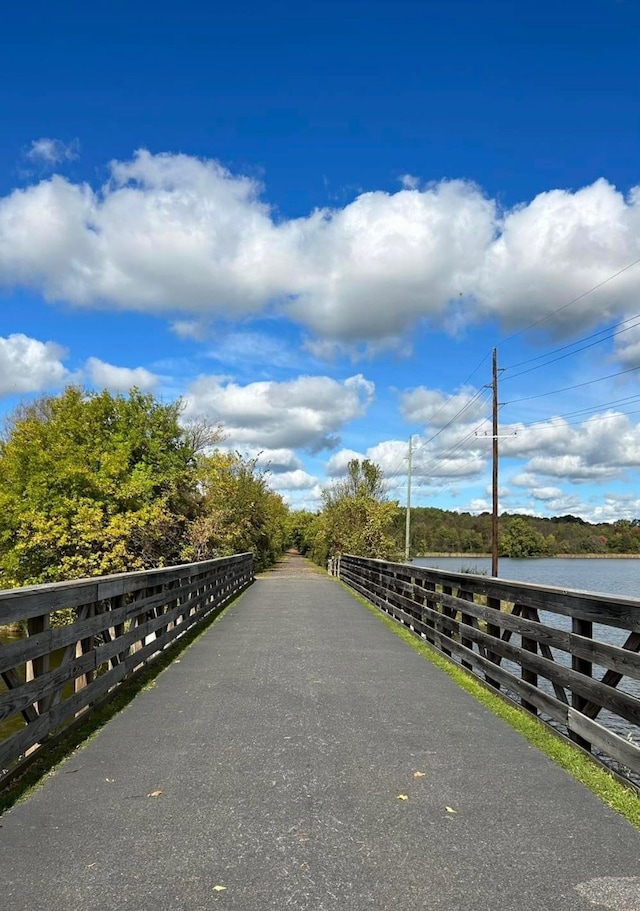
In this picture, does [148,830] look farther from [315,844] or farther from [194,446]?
[194,446]

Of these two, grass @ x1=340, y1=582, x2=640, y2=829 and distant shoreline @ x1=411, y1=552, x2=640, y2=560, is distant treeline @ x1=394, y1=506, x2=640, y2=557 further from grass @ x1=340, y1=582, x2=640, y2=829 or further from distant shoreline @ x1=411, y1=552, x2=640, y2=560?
grass @ x1=340, y1=582, x2=640, y2=829

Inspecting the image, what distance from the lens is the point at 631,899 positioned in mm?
2760

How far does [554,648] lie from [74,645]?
3933 mm

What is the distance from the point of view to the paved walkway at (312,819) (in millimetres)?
2812

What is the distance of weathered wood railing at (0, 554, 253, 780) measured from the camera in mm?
3967

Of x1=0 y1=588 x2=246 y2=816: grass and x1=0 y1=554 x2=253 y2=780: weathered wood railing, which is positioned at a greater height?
x1=0 y1=554 x2=253 y2=780: weathered wood railing

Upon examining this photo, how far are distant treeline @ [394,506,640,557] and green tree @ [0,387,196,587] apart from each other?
6137 cm

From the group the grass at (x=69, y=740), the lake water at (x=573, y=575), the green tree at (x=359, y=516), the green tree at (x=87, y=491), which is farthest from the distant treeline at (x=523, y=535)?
the grass at (x=69, y=740)

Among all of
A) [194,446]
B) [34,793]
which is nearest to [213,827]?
[34,793]

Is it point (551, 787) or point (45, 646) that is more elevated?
point (45, 646)

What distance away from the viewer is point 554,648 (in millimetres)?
6008

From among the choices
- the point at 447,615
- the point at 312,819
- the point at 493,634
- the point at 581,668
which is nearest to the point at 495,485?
the point at 447,615

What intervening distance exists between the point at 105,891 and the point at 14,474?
23.7 m

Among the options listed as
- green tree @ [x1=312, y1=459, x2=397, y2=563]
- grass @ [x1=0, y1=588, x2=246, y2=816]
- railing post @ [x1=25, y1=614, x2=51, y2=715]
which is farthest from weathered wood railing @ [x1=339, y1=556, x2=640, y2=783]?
green tree @ [x1=312, y1=459, x2=397, y2=563]
